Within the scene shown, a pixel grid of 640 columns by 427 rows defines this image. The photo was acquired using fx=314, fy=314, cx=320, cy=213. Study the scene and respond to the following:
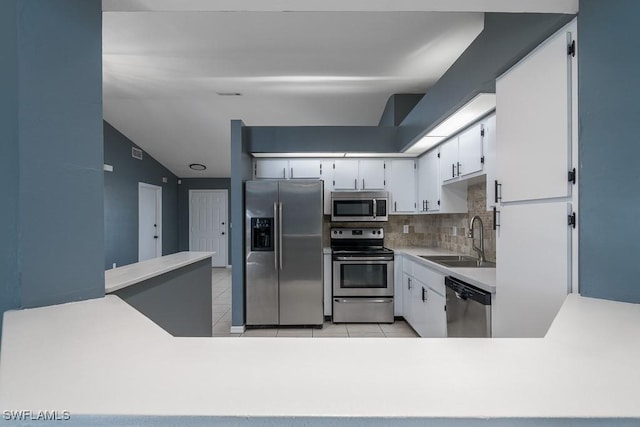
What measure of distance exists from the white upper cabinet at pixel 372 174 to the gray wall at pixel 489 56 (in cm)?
129

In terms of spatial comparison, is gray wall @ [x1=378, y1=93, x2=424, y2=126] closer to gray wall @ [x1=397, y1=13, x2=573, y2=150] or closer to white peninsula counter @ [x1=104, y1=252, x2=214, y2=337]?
gray wall @ [x1=397, y1=13, x2=573, y2=150]

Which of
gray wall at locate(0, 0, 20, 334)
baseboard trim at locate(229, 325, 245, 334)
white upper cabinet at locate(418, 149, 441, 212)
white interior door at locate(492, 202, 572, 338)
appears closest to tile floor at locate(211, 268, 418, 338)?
baseboard trim at locate(229, 325, 245, 334)

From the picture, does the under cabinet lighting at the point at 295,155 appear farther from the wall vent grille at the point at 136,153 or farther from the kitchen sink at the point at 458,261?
the wall vent grille at the point at 136,153

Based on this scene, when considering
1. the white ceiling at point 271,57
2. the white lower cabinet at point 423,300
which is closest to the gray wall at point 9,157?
the white ceiling at point 271,57

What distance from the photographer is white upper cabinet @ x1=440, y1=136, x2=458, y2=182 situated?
9.61ft

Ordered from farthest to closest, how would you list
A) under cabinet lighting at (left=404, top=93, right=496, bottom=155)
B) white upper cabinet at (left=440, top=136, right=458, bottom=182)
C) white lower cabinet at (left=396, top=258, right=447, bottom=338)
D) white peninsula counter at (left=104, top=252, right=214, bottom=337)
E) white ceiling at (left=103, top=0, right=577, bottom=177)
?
white upper cabinet at (left=440, top=136, right=458, bottom=182)
white lower cabinet at (left=396, top=258, right=447, bottom=338)
white ceiling at (left=103, top=0, right=577, bottom=177)
under cabinet lighting at (left=404, top=93, right=496, bottom=155)
white peninsula counter at (left=104, top=252, right=214, bottom=337)

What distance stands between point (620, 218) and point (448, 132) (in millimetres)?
2114

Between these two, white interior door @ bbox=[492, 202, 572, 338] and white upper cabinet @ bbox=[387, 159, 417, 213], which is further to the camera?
white upper cabinet @ bbox=[387, 159, 417, 213]

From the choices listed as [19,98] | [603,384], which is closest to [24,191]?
[19,98]

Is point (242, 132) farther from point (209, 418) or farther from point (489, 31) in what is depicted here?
point (209, 418)

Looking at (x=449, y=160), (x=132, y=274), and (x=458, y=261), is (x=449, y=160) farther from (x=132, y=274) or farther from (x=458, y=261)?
(x=132, y=274)

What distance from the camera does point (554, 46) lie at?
1.31m

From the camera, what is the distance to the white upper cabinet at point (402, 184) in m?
4.09

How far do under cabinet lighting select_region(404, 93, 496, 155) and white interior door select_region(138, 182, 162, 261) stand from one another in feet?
19.0
